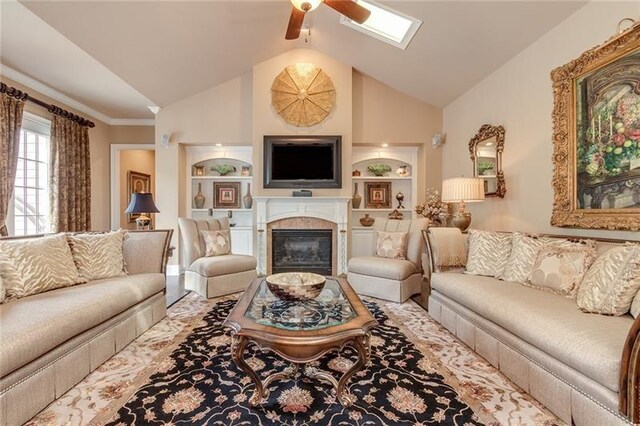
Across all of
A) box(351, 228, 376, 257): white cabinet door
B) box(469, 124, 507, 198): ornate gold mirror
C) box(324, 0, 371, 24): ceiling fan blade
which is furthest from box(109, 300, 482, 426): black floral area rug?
box(351, 228, 376, 257): white cabinet door

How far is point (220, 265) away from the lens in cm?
382

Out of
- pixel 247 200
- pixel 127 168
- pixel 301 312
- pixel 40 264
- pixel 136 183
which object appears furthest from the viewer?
pixel 136 183

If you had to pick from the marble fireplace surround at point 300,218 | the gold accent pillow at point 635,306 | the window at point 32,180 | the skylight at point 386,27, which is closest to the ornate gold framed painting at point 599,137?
the gold accent pillow at point 635,306

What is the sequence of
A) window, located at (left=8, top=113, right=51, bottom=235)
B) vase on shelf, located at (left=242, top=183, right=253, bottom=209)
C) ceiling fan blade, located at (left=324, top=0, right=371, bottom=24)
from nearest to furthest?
ceiling fan blade, located at (left=324, top=0, right=371, bottom=24) < window, located at (left=8, top=113, right=51, bottom=235) < vase on shelf, located at (left=242, top=183, right=253, bottom=209)

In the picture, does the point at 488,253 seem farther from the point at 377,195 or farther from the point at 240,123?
the point at 240,123

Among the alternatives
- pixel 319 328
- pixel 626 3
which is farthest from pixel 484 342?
pixel 626 3

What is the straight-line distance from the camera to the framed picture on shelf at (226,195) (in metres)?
5.90

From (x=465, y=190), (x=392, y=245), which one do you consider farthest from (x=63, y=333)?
(x=465, y=190)

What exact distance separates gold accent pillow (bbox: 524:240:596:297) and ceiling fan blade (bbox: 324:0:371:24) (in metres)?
2.47

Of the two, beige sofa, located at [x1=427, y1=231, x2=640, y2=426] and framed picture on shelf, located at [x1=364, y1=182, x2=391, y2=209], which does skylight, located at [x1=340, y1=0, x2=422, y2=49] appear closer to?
A: framed picture on shelf, located at [x1=364, y1=182, x2=391, y2=209]

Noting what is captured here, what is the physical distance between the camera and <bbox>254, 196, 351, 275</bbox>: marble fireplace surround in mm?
5105

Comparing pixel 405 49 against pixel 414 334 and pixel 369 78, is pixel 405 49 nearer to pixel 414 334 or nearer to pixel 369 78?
pixel 369 78

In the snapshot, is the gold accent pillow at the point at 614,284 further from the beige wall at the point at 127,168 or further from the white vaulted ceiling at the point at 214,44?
the beige wall at the point at 127,168

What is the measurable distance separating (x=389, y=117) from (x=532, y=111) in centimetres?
247
